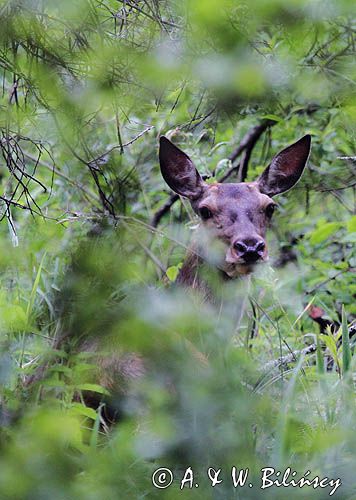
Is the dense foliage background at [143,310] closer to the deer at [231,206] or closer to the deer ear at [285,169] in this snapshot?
the deer at [231,206]

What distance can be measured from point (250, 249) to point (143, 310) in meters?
3.08

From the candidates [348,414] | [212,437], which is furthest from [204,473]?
[348,414]

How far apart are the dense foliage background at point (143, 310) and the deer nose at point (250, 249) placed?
20 centimetres

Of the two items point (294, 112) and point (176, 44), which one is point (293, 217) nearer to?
point (294, 112)

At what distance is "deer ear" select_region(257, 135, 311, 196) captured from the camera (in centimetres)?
645

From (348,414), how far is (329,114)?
4749 millimetres

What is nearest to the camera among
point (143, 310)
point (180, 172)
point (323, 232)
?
point (143, 310)

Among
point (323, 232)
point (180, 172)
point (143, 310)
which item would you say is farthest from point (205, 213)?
point (143, 310)

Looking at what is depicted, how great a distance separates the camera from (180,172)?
632cm

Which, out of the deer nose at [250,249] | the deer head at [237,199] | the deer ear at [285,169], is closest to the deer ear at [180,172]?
the deer head at [237,199]

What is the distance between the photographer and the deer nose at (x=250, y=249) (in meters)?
5.60

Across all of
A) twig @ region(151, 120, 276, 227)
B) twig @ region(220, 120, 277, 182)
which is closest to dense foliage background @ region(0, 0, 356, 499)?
twig @ region(151, 120, 276, 227)

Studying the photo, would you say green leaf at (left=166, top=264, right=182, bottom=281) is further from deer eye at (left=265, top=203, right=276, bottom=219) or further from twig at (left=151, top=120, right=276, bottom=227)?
twig at (left=151, top=120, right=276, bottom=227)

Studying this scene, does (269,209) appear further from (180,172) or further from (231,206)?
(180,172)
